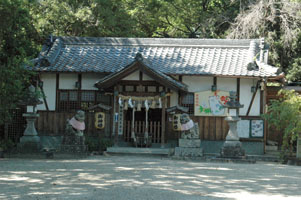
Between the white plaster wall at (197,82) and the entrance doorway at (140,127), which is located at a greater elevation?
the white plaster wall at (197,82)

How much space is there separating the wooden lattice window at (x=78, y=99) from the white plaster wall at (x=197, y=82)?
376 centimetres

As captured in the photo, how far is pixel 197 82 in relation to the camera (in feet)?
63.4

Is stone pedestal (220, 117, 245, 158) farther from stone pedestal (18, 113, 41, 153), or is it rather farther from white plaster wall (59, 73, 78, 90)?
white plaster wall (59, 73, 78, 90)

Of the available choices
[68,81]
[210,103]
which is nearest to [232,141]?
[210,103]

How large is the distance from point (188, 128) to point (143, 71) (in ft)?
11.2

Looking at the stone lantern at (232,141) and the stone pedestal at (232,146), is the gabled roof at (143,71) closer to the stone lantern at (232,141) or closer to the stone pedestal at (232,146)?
the stone lantern at (232,141)

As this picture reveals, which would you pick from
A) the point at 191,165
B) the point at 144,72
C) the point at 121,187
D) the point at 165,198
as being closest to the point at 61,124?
the point at 144,72

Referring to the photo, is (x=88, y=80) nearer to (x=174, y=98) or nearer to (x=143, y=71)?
(x=143, y=71)

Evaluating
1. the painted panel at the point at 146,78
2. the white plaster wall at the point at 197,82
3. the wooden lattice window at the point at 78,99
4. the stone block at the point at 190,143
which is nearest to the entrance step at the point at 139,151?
Answer: the stone block at the point at 190,143

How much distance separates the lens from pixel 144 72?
59.2 feet

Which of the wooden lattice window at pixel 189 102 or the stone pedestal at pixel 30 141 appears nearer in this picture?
the stone pedestal at pixel 30 141

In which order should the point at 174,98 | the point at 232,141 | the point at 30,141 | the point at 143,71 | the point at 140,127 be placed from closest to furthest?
the point at 232,141 → the point at 30,141 → the point at 143,71 → the point at 140,127 → the point at 174,98

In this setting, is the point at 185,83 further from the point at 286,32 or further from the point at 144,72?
the point at 286,32

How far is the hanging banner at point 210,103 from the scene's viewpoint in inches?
746
